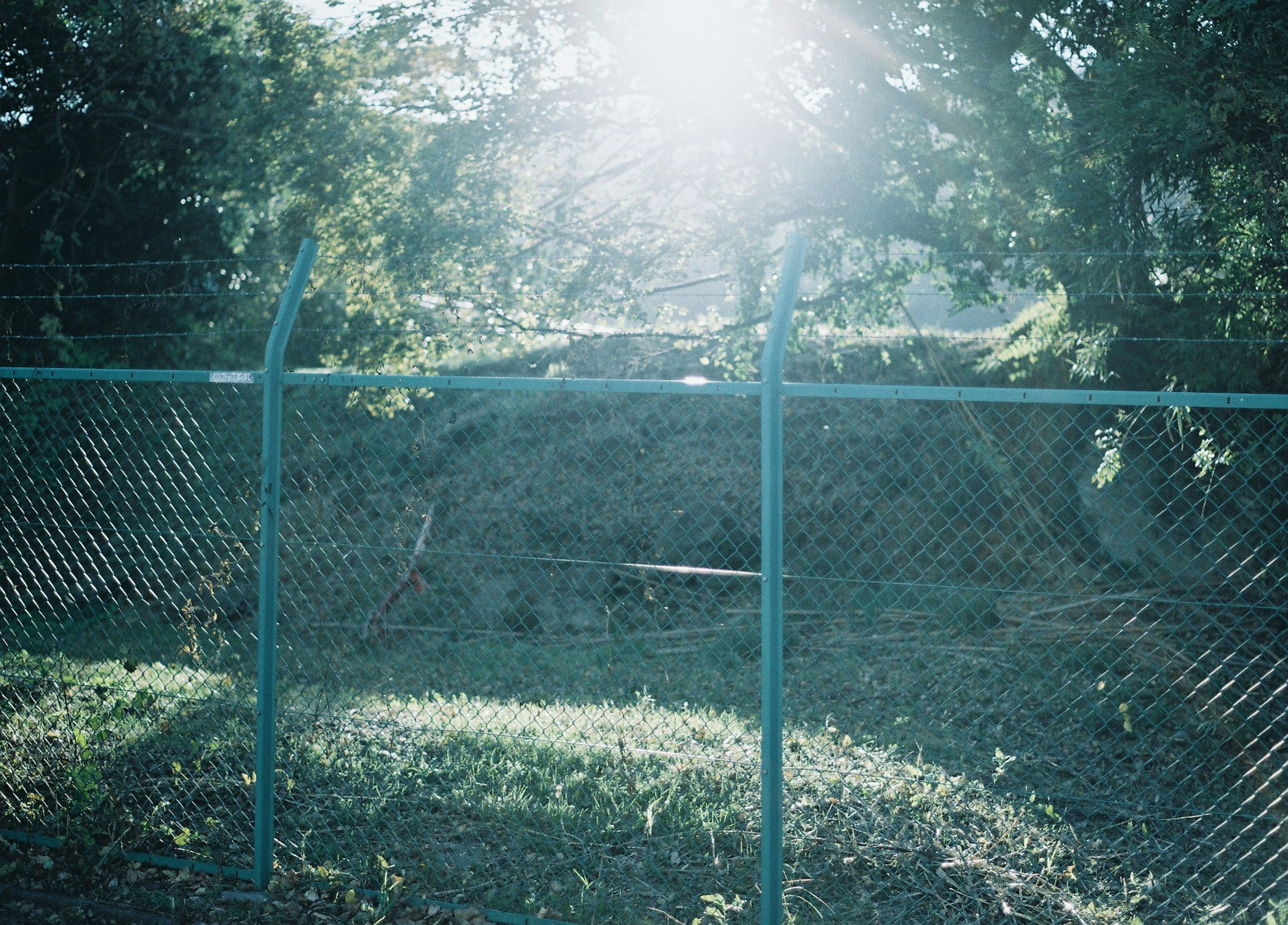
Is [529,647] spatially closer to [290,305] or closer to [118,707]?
[118,707]

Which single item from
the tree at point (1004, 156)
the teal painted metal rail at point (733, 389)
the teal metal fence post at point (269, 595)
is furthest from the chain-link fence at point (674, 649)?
the tree at point (1004, 156)

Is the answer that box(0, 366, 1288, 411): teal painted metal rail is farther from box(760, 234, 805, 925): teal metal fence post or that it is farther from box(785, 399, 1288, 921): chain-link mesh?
box(785, 399, 1288, 921): chain-link mesh

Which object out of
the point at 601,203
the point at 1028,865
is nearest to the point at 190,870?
the point at 1028,865

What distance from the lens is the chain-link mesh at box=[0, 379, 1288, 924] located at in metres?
3.91

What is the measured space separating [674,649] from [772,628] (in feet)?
18.1

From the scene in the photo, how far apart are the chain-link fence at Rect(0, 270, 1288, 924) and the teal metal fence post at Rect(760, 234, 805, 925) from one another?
10 centimetres

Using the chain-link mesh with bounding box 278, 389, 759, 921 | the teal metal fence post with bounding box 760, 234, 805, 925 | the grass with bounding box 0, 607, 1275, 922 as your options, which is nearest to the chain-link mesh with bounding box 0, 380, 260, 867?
the grass with bounding box 0, 607, 1275, 922

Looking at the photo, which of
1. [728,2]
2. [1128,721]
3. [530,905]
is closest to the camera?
[530,905]

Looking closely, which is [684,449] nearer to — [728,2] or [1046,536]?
[1046,536]

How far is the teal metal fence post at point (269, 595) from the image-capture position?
3621 millimetres

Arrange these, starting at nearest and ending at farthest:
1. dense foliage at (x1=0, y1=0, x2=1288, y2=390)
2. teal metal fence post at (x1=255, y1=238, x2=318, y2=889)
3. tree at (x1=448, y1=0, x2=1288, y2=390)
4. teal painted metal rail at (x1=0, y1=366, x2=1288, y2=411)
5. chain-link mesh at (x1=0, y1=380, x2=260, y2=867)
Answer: teal painted metal rail at (x1=0, y1=366, x2=1288, y2=411) < teal metal fence post at (x1=255, y1=238, x2=318, y2=889) < chain-link mesh at (x1=0, y1=380, x2=260, y2=867) < tree at (x1=448, y1=0, x2=1288, y2=390) < dense foliage at (x1=0, y1=0, x2=1288, y2=390)

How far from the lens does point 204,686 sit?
21.0 feet

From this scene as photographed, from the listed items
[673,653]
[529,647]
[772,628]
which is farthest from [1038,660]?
[772,628]

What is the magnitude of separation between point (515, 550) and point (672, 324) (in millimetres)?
3110
